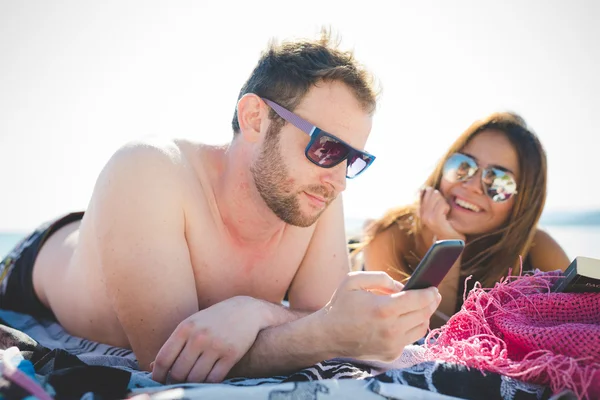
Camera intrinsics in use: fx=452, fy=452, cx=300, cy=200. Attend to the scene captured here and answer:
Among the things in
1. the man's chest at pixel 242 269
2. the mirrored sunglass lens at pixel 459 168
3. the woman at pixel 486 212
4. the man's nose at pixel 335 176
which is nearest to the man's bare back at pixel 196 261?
the man's chest at pixel 242 269

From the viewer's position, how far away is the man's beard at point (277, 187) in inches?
82.0

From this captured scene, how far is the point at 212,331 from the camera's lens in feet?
4.84

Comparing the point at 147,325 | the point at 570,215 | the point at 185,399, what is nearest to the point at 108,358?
the point at 147,325

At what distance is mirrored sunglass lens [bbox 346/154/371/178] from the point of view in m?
2.08

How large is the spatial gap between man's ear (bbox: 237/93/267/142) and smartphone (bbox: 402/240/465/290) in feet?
3.85

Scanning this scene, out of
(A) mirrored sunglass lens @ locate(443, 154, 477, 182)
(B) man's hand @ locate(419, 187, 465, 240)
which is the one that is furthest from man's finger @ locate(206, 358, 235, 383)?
(A) mirrored sunglass lens @ locate(443, 154, 477, 182)

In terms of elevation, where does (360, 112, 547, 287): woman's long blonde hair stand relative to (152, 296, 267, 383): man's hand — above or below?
above

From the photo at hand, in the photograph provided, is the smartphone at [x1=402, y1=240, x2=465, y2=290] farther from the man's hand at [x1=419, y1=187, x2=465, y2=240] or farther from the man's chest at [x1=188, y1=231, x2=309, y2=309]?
the man's hand at [x1=419, y1=187, x2=465, y2=240]

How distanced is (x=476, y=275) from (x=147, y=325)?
2.43 metres

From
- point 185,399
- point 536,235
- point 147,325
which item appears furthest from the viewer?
point 536,235

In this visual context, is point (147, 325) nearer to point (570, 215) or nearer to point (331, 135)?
point (331, 135)

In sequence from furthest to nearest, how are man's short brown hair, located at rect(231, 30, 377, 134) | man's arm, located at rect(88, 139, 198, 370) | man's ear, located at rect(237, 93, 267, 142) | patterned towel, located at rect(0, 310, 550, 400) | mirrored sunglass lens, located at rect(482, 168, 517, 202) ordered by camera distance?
1. mirrored sunglass lens, located at rect(482, 168, 517, 202)
2. man's ear, located at rect(237, 93, 267, 142)
3. man's short brown hair, located at rect(231, 30, 377, 134)
4. man's arm, located at rect(88, 139, 198, 370)
5. patterned towel, located at rect(0, 310, 550, 400)

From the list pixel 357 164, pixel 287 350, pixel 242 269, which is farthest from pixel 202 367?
pixel 357 164

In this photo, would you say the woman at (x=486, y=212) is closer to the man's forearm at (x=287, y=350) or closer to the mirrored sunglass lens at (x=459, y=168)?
the mirrored sunglass lens at (x=459, y=168)
